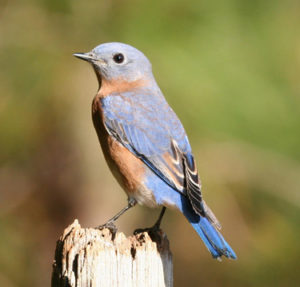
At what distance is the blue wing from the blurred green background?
1195 mm

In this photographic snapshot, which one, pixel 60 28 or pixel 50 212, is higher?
pixel 60 28

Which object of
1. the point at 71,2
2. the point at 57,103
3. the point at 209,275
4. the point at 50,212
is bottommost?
the point at 209,275

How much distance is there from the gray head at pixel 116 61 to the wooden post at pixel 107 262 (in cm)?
203

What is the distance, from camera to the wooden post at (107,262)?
3.47 meters

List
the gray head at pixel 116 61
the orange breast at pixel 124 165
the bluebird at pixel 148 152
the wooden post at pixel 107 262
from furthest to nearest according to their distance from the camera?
the gray head at pixel 116 61
the orange breast at pixel 124 165
the bluebird at pixel 148 152
the wooden post at pixel 107 262

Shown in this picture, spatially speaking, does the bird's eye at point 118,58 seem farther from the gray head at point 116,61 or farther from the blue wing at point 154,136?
the blue wing at point 154,136

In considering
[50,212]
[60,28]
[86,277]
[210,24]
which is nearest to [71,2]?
[60,28]

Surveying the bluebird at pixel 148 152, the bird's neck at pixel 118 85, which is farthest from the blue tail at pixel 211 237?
the bird's neck at pixel 118 85

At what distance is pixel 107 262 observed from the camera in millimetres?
3504

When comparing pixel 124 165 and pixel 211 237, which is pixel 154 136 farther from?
pixel 211 237

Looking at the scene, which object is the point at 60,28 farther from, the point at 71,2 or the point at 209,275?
the point at 209,275

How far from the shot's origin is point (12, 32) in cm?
689

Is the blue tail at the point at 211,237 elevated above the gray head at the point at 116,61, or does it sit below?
below

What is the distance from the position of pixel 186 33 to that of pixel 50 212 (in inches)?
89.5
